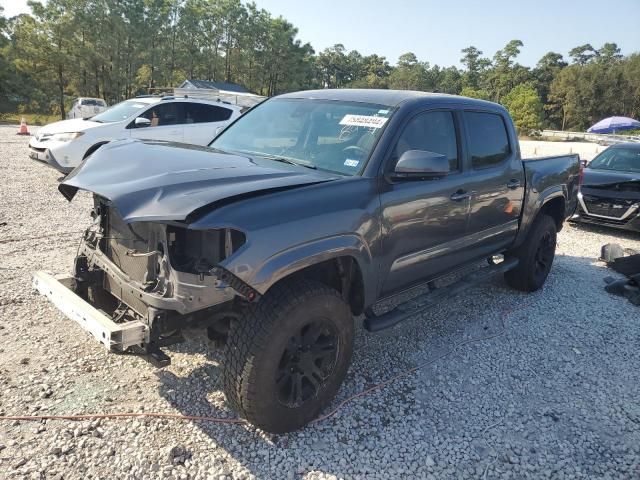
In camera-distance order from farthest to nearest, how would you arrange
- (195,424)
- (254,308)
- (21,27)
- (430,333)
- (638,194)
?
1. (21,27)
2. (638,194)
3. (430,333)
4. (195,424)
5. (254,308)

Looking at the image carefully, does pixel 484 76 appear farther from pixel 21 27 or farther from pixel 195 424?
pixel 195 424

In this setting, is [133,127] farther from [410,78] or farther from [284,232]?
[410,78]

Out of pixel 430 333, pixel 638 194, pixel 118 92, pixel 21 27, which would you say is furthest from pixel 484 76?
pixel 430 333

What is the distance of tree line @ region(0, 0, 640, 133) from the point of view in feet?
120

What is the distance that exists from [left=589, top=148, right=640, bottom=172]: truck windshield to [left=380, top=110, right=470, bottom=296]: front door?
22.3ft

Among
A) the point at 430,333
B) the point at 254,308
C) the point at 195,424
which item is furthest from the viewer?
the point at 430,333

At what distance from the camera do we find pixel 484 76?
284 feet

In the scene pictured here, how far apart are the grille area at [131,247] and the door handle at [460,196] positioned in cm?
224

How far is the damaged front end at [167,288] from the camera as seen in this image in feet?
7.73

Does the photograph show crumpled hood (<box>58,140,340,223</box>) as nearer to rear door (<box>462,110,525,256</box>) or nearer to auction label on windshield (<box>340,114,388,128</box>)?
auction label on windshield (<box>340,114,388,128</box>)

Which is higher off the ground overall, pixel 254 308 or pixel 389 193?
pixel 389 193

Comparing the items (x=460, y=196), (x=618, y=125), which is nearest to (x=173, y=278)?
(x=460, y=196)

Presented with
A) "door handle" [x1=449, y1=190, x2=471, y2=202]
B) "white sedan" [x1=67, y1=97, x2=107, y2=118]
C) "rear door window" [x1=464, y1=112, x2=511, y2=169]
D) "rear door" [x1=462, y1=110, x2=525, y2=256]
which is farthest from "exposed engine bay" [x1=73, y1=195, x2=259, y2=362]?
"white sedan" [x1=67, y1=97, x2=107, y2=118]

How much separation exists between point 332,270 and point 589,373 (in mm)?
2319
